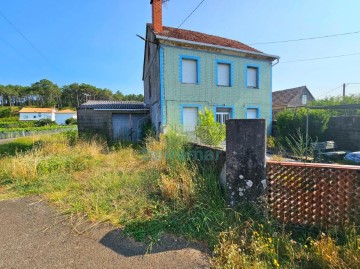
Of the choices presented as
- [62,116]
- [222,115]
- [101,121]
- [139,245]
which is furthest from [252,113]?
[62,116]

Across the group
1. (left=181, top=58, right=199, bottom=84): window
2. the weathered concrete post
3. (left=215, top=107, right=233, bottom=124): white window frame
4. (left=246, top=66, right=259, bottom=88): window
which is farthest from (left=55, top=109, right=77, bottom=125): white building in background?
the weathered concrete post

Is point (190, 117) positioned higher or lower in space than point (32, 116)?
lower

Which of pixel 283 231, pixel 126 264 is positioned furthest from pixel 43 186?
pixel 283 231

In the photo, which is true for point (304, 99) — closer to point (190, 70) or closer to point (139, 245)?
point (190, 70)

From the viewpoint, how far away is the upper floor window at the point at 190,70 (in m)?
11.7

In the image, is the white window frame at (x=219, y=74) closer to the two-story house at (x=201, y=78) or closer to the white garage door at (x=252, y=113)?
the two-story house at (x=201, y=78)

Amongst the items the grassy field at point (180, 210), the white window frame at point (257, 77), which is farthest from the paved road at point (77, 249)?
the white window frame at point (257, 77)

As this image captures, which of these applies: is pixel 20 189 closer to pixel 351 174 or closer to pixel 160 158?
pixel 160 158

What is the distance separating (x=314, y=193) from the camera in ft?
9.57

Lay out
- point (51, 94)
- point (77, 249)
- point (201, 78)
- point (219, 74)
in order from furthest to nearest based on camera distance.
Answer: point (51, 94) < point (219, 74) < point (201, 78) < point (77, 249)

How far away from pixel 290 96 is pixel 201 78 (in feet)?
71.5

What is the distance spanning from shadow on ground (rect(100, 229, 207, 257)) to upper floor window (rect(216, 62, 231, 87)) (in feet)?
36.7

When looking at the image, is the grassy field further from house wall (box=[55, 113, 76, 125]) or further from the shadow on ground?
house wall (box=[55, 113, 76, 125])

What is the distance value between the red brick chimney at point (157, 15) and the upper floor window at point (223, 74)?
13.9 feet
